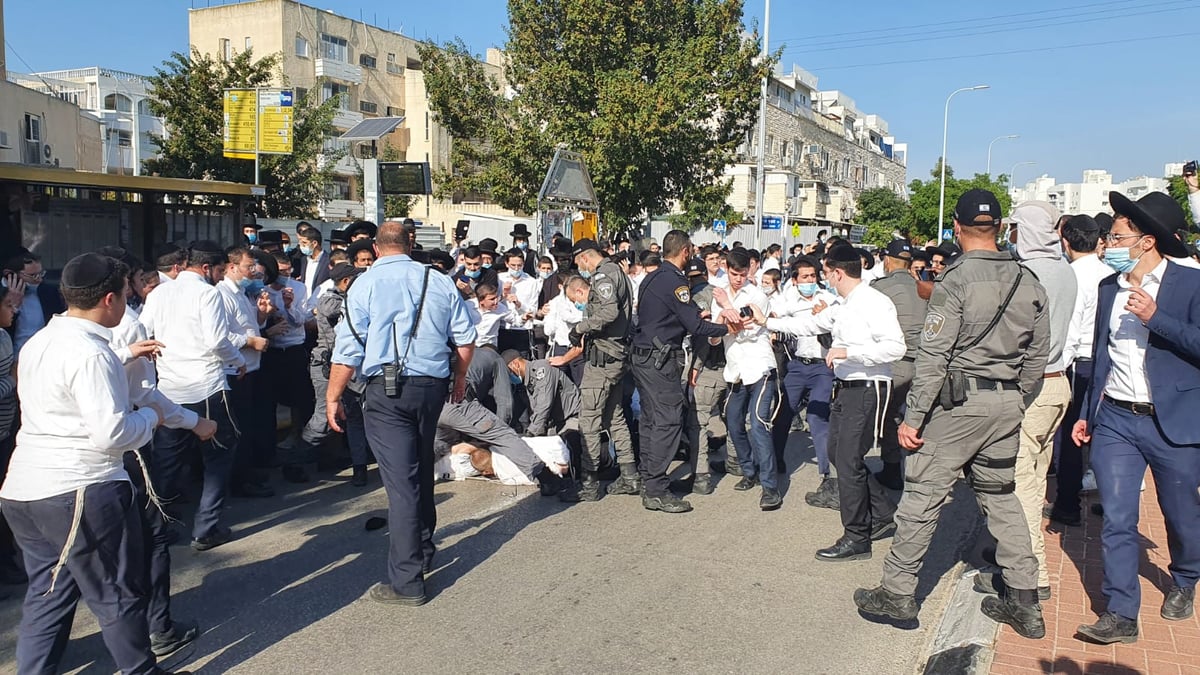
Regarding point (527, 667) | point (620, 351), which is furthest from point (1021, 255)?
point (527, 667)

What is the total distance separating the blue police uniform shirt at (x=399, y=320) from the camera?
479cm

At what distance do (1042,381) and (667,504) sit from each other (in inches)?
108

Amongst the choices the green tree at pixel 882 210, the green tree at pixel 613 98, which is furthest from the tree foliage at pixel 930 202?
the green tree at pixel 613 98

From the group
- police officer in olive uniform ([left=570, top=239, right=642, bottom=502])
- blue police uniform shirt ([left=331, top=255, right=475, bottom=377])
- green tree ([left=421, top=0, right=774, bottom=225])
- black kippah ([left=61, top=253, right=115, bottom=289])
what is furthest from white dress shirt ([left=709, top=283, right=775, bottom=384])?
green tree ([left=421, top=0, right=774, bottom=225])

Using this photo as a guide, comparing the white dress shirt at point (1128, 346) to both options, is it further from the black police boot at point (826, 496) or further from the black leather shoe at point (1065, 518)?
the black police boot at point (826, 496)

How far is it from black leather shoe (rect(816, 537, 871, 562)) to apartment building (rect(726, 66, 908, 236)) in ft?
132

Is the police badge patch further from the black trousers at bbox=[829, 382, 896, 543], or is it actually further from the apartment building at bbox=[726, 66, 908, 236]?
the apartment building at bbox=[726, 66, 908, 236]

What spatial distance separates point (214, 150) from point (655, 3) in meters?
12.5

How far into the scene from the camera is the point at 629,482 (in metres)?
6.93

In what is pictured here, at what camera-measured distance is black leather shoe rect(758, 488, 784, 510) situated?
661 centimetres

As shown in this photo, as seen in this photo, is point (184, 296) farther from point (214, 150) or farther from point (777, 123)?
point (777, 123)

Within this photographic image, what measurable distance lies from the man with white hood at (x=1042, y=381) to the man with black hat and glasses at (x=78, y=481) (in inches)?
173

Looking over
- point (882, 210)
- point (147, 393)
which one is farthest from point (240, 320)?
point (882, 210)

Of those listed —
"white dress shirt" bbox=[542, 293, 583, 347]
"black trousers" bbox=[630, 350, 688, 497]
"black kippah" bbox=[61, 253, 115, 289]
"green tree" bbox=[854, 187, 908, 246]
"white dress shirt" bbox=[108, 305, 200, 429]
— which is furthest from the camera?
"green tree" bbox=[854, 187, 908, 246]
